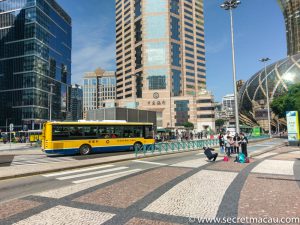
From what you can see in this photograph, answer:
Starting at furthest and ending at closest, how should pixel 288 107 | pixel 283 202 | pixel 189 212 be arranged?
1. pixel 288 107
2. pixel 283 202
3. pixel 189 212

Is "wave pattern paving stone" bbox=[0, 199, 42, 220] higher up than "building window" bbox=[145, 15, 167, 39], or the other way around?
"building window" bbox=[145, 15, 167, 39]

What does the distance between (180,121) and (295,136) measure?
2978 inches

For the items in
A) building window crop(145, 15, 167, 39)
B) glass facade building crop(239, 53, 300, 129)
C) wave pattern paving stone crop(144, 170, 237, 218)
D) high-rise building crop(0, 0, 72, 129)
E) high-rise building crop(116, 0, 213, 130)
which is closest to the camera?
wave pattern paving stone crop(144, 170, 237, 218)

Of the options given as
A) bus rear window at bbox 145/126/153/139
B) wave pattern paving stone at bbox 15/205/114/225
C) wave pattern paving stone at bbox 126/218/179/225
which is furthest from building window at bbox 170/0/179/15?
wave pattern paving stone at bbox 126/218/179/225

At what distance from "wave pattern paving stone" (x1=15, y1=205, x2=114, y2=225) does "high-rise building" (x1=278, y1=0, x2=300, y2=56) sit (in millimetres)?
156686

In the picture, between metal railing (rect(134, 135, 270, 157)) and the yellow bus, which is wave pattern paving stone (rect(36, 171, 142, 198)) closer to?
the yellow bus

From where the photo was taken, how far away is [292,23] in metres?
138

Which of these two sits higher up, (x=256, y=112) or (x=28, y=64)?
(x=28, y=64)

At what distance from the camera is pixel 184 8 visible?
116062mm

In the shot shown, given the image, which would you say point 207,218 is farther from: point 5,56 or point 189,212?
point 5,56

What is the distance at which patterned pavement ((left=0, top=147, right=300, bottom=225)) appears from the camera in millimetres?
5941

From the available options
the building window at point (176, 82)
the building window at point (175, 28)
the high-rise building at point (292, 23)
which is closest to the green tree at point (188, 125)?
the building window at point (176, 82)

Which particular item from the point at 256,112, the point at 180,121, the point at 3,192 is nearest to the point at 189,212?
the point at 3,192

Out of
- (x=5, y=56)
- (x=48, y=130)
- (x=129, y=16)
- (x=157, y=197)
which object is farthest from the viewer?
(x=129, y=16)
